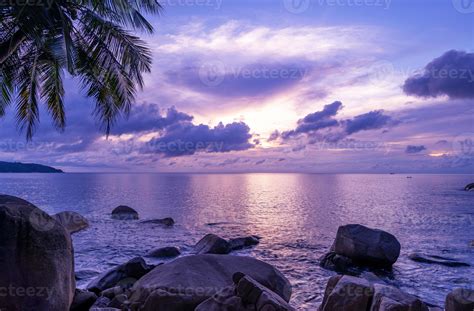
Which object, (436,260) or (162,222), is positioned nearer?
(436,260)

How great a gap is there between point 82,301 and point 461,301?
9.06 metres

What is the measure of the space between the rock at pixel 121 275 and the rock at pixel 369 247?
870 centimetres

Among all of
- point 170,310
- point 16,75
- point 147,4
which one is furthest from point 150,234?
point 170,310

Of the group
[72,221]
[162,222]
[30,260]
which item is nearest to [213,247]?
[30,260]

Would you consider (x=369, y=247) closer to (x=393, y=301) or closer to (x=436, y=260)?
(x=436, y=260)

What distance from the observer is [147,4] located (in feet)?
46.5

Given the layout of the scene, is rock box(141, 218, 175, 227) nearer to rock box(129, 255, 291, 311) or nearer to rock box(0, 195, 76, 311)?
rock box(129, 255, 291, 311)

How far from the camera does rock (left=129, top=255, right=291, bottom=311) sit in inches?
323

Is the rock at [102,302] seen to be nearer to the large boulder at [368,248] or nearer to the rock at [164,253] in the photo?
the rock at [164,253]

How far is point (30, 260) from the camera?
711 cm

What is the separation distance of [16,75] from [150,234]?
1353cm

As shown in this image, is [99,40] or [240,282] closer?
[240,282]

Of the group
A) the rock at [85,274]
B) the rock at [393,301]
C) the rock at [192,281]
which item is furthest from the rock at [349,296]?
the rock at [85,274]

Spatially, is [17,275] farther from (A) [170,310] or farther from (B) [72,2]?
(B) [72,2]
